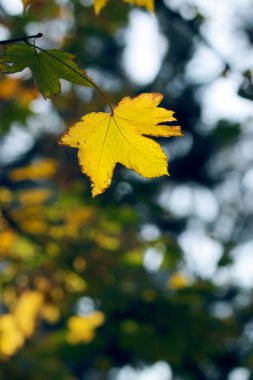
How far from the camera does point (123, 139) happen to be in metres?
0.89

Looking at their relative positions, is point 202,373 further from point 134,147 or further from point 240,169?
point 134,147

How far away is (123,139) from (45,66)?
7.5 inches

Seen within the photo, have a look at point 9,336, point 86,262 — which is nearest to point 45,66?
point 86,262

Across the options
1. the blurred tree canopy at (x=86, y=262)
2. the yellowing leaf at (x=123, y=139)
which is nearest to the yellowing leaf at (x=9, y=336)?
the blurred tree canopy at (x=86, y=262)

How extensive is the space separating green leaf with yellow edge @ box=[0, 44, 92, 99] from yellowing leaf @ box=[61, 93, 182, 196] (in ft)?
0.25

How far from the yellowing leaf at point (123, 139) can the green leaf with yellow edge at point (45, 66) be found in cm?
8

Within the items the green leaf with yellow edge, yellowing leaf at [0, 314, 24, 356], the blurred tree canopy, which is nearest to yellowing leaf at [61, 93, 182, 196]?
the green leaf with yellow edge

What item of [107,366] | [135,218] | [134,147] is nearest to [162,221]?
[107,366]

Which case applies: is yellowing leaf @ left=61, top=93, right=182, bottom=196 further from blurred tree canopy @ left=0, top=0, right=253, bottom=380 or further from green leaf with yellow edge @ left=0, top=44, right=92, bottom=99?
blurred tree canopy @ left=0, top=0, right=253, bottom=380

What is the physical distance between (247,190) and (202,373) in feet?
8.58

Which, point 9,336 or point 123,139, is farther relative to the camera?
point 9,336

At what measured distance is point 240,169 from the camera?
623 cm

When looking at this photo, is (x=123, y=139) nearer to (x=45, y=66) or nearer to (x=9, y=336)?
(x=45, y=66)

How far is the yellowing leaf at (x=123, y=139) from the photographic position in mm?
826
